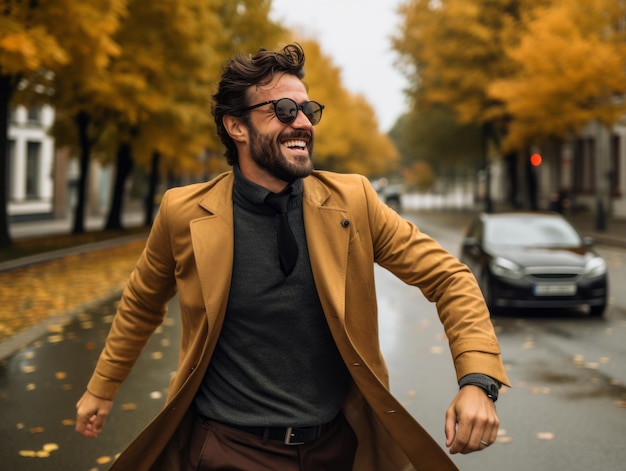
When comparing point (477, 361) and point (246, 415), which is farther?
point (246, 415)

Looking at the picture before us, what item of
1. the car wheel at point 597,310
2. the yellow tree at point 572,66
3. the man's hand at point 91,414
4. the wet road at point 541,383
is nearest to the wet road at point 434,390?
the wet road at point 541,383

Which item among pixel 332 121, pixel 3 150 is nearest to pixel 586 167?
pixel 332 121

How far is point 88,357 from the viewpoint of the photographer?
803 centimetres

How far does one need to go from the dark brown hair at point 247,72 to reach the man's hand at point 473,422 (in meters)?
1.07

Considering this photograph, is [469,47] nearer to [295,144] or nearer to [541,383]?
[541,383]

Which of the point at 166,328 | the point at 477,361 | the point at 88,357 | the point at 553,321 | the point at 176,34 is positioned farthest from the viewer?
the point at 176,34

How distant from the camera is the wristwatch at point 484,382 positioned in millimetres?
2145

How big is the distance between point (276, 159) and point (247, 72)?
30 cm

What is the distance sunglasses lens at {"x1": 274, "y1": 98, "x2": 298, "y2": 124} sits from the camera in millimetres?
2453

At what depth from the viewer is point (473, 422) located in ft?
6.91

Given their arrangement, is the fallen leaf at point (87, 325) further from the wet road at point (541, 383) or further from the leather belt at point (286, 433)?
the leather belt at point (286, 433)

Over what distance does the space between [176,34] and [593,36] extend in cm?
1304

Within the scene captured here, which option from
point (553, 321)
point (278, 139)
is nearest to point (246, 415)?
point (278, 139)

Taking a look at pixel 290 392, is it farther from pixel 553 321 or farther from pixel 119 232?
pixel 119 232
